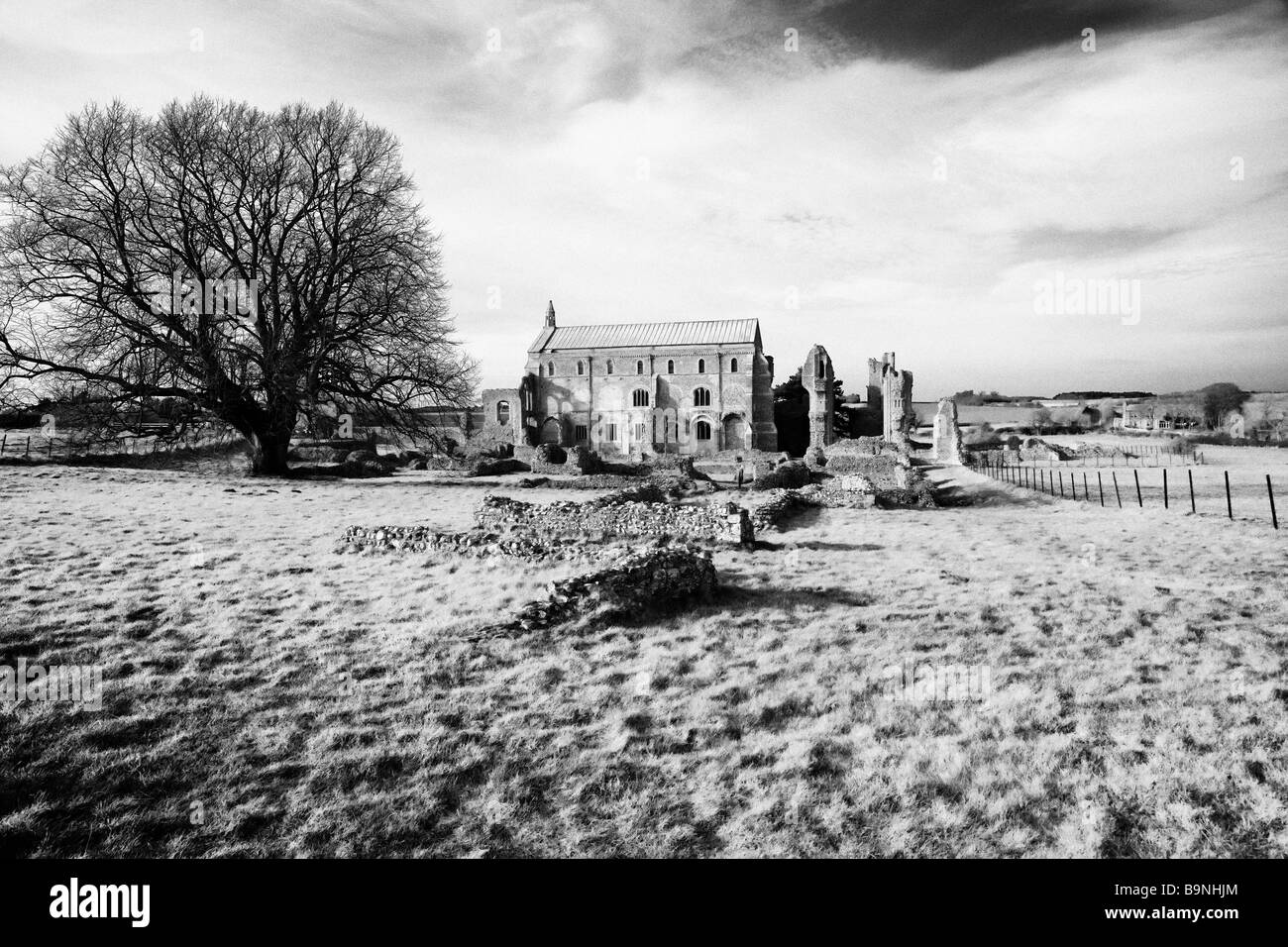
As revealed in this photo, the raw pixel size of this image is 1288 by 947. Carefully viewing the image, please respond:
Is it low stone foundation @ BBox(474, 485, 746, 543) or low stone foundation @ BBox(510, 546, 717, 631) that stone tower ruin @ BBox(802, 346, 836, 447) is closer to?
low stone foundation @ BBox(474, 485, 746, 543)

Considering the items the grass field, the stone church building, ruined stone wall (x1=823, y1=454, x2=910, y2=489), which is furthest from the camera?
the stone church building

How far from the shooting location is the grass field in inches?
145

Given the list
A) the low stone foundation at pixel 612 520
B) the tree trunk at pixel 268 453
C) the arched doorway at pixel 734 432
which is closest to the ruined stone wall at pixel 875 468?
the low stone foundation at pixel 612 520

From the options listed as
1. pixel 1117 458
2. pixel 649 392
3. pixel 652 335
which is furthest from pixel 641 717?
pixel 652 335

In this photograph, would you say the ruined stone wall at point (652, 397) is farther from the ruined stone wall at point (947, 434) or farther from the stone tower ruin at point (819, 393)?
the ruined stone wall at point (947, 434)

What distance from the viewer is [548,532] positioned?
47.4 ft

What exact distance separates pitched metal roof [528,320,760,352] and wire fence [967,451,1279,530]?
2558 cm

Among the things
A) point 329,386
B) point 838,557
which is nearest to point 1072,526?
point 838,557

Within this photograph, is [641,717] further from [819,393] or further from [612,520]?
[819,393]

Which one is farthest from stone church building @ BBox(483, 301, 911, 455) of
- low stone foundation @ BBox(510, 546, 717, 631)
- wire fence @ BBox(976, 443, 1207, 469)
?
low stone foundation @ BBox(510, 546, 717, 631)

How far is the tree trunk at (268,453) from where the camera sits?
25875 mm

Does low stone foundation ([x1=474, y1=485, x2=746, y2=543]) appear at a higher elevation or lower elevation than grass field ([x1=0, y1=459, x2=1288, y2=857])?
higher
